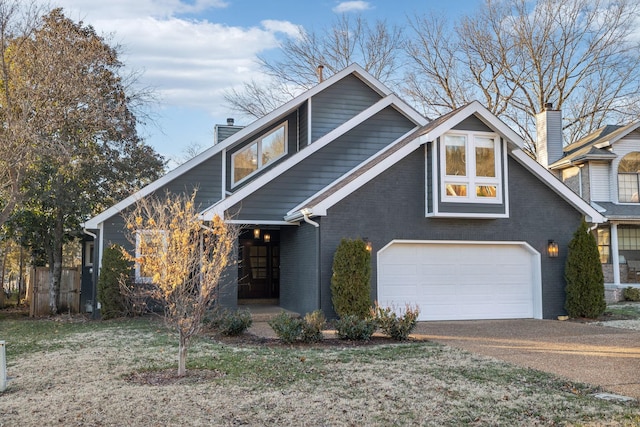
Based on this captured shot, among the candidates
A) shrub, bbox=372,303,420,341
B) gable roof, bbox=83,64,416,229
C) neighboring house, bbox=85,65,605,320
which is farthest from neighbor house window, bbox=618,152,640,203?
shrub, bbox=372,303,420,341

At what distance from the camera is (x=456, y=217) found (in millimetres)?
13609

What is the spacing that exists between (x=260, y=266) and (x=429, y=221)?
21.7 feet

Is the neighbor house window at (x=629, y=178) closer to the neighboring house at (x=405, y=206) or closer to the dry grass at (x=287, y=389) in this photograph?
the neighboring house at (x=405, y=206)

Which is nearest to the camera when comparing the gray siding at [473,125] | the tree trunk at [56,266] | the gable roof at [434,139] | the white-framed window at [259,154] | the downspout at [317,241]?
the downspout at [317,241]

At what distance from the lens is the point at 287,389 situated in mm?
6680

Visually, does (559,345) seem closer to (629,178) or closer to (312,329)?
(312,329)

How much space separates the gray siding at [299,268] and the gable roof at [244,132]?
2.99m

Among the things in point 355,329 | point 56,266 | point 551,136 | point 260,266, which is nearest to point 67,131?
point 56,266

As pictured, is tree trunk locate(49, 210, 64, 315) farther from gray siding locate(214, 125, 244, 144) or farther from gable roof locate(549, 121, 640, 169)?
gable roof locate(549, 121, 640, 169)

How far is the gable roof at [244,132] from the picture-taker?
14.9 m

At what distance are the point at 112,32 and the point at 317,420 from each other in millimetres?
16063

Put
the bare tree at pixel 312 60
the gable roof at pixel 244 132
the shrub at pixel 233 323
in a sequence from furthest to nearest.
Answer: the bare tree at pixel 312 60 < the gable roof at pixel 244 132 < the shrub at pixel 233 323

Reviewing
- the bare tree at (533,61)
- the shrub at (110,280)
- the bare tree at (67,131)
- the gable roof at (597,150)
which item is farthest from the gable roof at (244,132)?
the bare tree at (533,61)

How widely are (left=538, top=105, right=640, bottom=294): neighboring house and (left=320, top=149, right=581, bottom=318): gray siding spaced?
694cm
